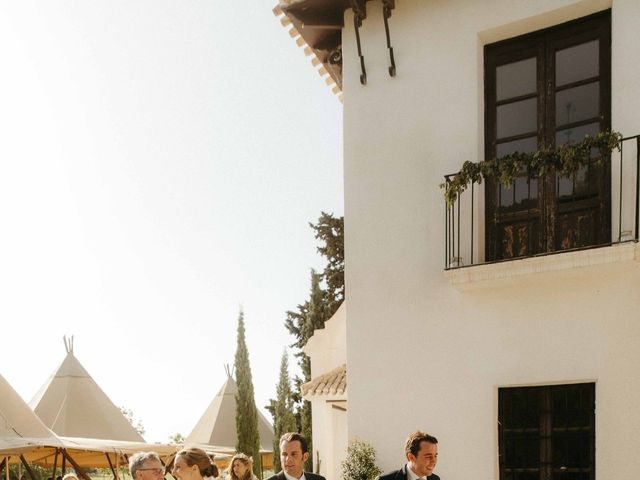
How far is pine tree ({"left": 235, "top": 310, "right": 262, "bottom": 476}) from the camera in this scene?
23188mm

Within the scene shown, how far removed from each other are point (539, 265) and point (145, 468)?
392cm

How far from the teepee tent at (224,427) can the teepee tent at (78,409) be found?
20.2ft

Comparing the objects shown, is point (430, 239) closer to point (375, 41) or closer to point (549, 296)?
point (549, 296)

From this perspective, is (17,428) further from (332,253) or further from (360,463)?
(332,253)

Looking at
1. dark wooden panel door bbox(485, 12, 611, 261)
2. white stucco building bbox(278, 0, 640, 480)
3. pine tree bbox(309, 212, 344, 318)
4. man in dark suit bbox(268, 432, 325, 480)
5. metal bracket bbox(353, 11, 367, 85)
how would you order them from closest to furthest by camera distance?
man in dark suit bbox(268, 432, 325, 480)
white stucco building bbox(278, 0, 640, 480)
dark wooden panel door bbox(485, 12, 611, 261)
metal bracket bbox(353, 11, 367, 85)
pine tree bbox(309, 212, 344, 318)

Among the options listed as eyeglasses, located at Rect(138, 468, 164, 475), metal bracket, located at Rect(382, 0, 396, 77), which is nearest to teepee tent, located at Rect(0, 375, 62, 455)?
eyeglasses, located at Rect(138, 468, 164, 475)

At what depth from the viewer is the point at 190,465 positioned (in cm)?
489

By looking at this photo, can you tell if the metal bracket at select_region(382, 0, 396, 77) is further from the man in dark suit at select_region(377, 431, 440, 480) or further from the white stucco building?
the man in dark suit at select_region(377, 431, 440, 480)

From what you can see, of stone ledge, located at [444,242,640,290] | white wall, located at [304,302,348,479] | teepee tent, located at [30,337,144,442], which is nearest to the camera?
stone ledge, located at [444,242,640,290]

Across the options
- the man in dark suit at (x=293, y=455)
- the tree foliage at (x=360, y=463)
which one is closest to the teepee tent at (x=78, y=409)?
the tree foliage at (x=360, y=463)

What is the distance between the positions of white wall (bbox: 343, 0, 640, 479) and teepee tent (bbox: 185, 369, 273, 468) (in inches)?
623

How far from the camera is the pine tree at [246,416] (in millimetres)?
23188

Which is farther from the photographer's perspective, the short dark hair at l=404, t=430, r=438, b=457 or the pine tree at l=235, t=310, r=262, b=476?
the pine tree at l=235, t=310, r=262, b=476

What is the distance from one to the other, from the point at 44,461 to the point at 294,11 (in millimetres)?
12821
